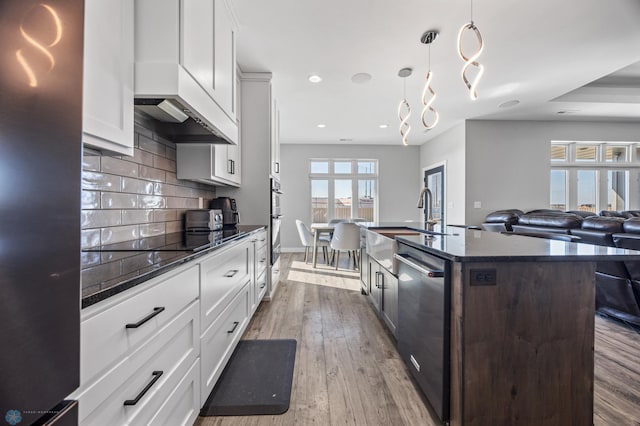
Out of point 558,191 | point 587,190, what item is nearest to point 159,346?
point 558,191

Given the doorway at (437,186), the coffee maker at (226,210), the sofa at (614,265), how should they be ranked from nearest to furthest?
the sofa at (614,265) < the coffee maker at (226,210) < the doorway at (437,186)

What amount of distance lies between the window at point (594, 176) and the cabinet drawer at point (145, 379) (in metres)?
6.54

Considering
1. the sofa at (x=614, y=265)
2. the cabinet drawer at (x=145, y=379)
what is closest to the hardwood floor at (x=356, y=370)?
the sofa at (x=614, y=265)

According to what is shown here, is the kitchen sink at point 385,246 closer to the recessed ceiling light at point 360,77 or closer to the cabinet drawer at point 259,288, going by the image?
the cabinet drawer at point 259,288

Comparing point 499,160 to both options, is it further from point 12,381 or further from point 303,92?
point 12,381

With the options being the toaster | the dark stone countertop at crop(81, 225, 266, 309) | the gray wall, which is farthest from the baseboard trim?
the dark stone countertop at crop(81, 225, 266, 309)

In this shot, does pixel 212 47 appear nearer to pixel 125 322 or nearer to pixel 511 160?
pixel 125 322

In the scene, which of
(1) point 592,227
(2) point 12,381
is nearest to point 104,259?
(2) point 12,381

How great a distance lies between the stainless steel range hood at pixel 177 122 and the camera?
133 centimetres

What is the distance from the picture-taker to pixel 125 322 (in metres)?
0.72

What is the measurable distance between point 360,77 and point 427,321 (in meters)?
2.95

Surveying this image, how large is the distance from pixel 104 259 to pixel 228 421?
99 centimetres

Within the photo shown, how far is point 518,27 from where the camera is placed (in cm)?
237

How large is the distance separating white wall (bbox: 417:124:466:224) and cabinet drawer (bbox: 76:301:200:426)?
16.5ft
